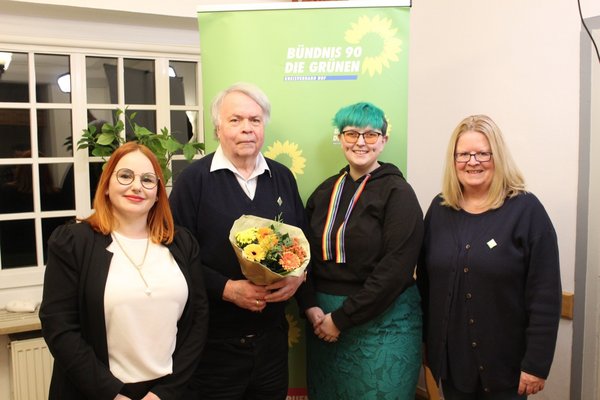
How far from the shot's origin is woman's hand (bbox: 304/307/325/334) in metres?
1.99

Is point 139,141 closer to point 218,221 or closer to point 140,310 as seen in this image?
point 218,221

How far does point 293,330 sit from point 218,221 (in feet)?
2.62

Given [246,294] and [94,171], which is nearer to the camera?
[246,294]

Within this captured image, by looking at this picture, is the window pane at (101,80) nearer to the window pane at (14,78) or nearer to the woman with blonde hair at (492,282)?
the window pane at (14,78)

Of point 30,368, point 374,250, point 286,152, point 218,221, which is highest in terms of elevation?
point 286,152

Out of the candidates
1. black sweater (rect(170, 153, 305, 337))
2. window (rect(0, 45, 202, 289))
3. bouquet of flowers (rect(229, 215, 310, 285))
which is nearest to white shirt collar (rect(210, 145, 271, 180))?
black sweater (rect(170, 153, 305, 337))

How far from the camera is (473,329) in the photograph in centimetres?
178

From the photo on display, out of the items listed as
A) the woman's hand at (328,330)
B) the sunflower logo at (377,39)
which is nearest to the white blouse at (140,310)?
the woman's hand at (328,330)

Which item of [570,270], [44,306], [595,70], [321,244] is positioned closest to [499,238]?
[321,244]

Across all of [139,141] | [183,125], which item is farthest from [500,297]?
[183,125]

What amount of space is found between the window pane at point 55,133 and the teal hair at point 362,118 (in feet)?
6.66

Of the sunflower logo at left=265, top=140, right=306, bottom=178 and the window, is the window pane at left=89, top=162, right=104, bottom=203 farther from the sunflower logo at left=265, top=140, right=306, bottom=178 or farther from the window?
the sunflower logo at left=265, top=140, right=306, bottom=178

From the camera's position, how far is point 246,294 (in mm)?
1788

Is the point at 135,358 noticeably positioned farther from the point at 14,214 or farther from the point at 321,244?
the point at 14,214
